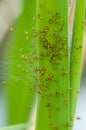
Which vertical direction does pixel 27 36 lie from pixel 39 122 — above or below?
above

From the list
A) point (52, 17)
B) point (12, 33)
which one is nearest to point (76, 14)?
point (52, 17)

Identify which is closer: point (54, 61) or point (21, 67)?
point (54, 61)

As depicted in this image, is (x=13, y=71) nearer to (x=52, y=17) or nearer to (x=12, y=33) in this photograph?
(x=12, y=33)

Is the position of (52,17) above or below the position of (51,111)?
above

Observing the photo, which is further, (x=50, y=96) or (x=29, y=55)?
(x=29, y=55)

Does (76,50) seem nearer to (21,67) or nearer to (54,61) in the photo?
(54,61)

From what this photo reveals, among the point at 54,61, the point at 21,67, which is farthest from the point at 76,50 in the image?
the point at 21,67

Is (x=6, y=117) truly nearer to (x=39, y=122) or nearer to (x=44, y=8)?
(x=39, y=122)

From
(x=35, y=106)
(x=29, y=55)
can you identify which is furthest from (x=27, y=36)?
(x=35, y=106)

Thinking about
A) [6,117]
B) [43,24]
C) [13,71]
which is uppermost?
[43,24]
